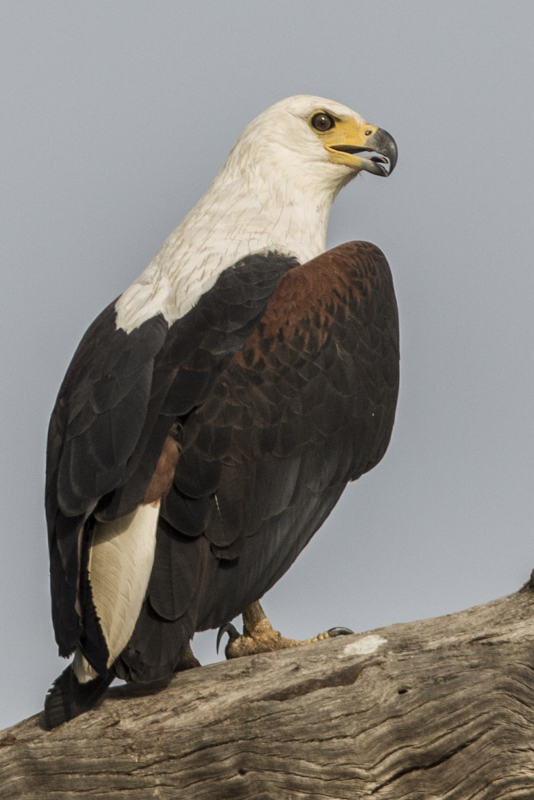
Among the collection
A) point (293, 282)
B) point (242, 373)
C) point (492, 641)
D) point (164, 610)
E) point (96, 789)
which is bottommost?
point (96, 789)

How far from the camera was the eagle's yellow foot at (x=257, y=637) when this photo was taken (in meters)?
5.71

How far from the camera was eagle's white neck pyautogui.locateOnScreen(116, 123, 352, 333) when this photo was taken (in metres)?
5.92

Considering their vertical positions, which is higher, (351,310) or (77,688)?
(351,310)

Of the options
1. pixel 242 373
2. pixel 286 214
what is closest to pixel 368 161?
pixel 286 214

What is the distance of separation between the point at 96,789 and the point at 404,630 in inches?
59.0

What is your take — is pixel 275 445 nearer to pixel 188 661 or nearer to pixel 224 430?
pixel 224 430

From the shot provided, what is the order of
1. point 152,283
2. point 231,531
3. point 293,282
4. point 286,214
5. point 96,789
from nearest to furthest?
point 96,789
point 231,531
point 293,282
point 152,283
point 286,214

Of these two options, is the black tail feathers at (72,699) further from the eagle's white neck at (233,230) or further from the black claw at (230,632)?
the eagle's white neck at (233,230)

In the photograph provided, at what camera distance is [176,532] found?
4.95 meters

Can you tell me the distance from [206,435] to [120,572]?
2.41ft

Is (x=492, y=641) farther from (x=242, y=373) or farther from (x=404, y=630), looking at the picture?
(x=242, y=373)

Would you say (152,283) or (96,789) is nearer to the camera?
(96,789)

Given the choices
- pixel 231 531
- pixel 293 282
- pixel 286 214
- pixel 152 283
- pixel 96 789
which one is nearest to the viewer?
pixel 96 789

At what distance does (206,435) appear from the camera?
16.8ft
